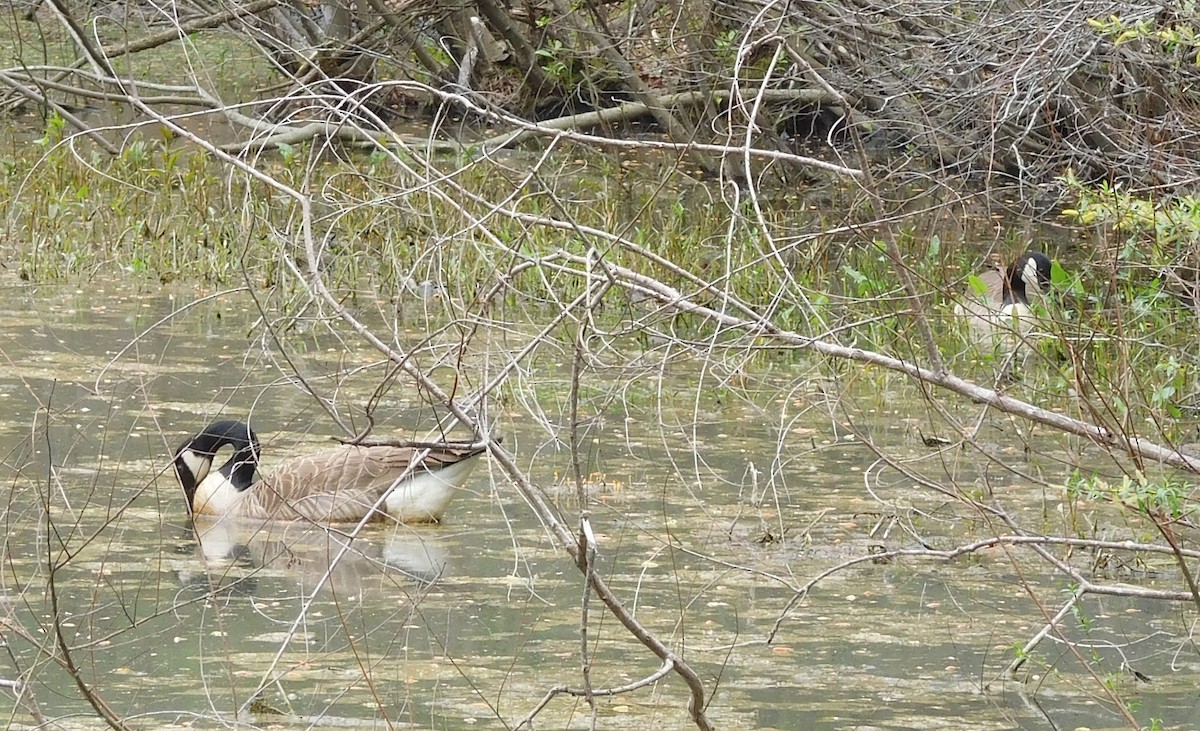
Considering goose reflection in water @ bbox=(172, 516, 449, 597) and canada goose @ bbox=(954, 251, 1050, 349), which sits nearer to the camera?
goose reflection in water @ bbox=(172, 516, 449, 597)

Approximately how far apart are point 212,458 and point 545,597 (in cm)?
185

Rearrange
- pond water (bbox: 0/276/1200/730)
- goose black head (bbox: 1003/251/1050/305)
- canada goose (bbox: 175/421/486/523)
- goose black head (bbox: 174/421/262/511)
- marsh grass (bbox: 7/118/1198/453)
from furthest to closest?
goose black head (bbox: 1003/251/1050/305) → marsh grass (bbox: 7/118/1198/453) → goose black head (bbox: 174/421/262/511) → canada goose (bbox: 175/421/486/523) → pond water (bbox: 0/276/1200/730)

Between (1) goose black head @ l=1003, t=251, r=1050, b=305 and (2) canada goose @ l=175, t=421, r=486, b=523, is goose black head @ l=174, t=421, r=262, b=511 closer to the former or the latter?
(2) canada goose @ l=175, t=421, r=486, b=523

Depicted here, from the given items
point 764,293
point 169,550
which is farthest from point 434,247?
point 764,293

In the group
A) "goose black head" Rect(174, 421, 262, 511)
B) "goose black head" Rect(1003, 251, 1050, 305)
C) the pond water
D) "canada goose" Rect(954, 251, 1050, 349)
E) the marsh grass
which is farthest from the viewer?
"goose black head" Rect(1003, 251, 1050, 305)

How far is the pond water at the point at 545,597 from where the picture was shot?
16.6ft

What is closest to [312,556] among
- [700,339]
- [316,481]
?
[316,481]

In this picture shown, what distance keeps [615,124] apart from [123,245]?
5.24 m

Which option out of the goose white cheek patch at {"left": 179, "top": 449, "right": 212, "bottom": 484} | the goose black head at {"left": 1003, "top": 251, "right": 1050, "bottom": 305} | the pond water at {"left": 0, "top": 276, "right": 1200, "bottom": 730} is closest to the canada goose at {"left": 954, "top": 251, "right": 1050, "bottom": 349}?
the goose black head at {"left": 1003, "top": 251, "right": 1050, "bottom": 305}

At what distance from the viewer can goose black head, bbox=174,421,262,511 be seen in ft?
23.7

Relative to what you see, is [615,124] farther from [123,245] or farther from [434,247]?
Result: [434,247]

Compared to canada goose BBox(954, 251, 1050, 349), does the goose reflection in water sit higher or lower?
higher

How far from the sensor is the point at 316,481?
734cm

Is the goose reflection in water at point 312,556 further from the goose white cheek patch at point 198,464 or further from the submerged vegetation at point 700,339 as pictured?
the submerged vegetation at point 700,339
